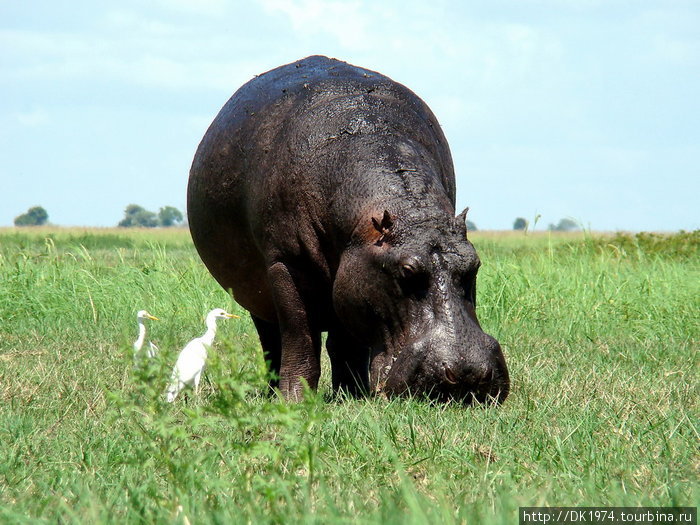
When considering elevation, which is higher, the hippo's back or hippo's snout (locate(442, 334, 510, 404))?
the hippo's back

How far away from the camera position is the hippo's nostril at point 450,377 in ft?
12.2

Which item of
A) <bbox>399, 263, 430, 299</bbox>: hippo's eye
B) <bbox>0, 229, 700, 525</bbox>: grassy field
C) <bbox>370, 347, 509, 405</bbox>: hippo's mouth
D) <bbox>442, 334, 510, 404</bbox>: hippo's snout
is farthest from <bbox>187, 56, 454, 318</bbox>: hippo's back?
<bbox>442, 334, 510, 404</bbox>: hippo's snout

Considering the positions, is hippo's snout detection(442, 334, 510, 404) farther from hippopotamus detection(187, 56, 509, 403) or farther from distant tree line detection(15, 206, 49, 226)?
distant tree line detection(15, 206, 49, 226)

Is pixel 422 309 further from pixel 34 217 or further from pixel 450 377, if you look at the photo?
pixel 34 217

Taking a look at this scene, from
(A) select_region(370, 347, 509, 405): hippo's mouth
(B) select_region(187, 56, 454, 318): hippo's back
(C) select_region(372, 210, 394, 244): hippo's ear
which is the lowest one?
(A) select_region(370, 347, 509, 405): hippo's mouth

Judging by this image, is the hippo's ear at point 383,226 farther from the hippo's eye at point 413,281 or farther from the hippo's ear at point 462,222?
the hippo's ear at point 462,222

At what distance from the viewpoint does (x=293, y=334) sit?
4.61 meters

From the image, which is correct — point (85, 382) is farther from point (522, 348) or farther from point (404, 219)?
point (522, 348)

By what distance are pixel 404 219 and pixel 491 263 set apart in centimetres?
604

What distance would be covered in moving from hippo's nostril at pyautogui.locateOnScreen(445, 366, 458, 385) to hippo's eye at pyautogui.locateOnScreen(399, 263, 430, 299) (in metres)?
0.34

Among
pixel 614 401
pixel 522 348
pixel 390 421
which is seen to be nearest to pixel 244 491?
pixel 390 421

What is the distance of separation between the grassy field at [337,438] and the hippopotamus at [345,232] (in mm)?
258

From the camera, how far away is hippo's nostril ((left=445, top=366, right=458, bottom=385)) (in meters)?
3.72

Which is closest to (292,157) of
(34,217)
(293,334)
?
(293,334)
